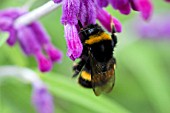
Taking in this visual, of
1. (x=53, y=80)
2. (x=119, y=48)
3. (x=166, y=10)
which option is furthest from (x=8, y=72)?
(x=166, y=10)

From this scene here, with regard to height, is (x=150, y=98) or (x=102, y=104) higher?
(x=102, y=104)

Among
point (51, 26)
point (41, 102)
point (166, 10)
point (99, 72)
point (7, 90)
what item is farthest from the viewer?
point (166, 10)

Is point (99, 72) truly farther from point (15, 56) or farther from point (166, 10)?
point (166, 10)

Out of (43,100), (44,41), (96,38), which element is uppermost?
(96,38)

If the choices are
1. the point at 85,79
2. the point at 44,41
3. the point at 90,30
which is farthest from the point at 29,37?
the point at 90,30

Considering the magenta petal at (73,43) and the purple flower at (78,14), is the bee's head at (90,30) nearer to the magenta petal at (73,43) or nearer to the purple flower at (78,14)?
the purple flower at (78,14)

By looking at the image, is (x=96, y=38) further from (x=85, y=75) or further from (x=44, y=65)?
(x=44, y=65)

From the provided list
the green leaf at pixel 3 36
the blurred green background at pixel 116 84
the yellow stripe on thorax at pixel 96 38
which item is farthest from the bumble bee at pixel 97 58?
the blurred green background at pixel 116 84
